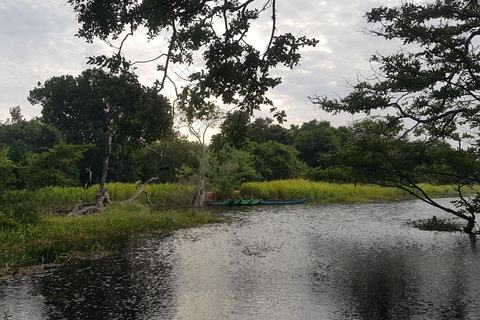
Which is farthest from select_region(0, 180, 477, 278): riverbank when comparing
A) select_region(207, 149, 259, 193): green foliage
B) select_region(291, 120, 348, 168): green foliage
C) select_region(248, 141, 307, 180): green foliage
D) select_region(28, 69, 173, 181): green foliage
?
select_region(291, 120, 348, 168): green foliage

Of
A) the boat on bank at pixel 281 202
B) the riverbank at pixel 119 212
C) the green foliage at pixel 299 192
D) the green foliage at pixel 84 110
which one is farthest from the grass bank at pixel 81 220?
the green foliage at pixel 84 110

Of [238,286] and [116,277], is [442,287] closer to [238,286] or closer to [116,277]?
[238,286]

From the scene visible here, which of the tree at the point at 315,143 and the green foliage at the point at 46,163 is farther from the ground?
the tree at the point at 315,143

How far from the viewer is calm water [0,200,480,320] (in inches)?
272

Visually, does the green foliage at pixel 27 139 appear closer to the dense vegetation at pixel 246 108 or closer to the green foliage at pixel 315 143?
Answer: the dense vegetation at pixel 246 108

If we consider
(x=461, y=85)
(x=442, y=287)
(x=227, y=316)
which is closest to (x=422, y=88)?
(x=461, y=85)

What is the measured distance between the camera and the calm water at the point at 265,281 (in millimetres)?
6918

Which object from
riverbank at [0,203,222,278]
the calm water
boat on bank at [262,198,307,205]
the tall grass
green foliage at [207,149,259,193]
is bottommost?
the calm water

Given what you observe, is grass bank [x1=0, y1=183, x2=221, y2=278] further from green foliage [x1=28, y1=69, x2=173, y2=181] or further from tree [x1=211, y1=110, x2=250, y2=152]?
green foliage [x1=28, y1=69, x2=173, y2=181]

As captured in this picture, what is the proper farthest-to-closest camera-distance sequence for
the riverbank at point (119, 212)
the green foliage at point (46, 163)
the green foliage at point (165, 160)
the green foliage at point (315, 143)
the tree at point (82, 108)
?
the green foliage at point (315, 143) < the green foliage at point (165, 160) < the tree at point (82, 108) < the green foliage at point (46, 163) < the riverbank at point (119, 212)

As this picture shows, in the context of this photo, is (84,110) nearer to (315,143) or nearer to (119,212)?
(119,212)

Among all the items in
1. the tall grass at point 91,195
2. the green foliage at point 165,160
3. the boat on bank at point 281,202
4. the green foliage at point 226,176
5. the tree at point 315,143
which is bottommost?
the boat on bank at point 281,202

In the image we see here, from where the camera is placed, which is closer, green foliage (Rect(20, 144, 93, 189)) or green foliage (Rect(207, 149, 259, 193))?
green foliage (Rect(20, 144, 93, 189))

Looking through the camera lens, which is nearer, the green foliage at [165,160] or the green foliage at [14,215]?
the green foliage at [14,215]
